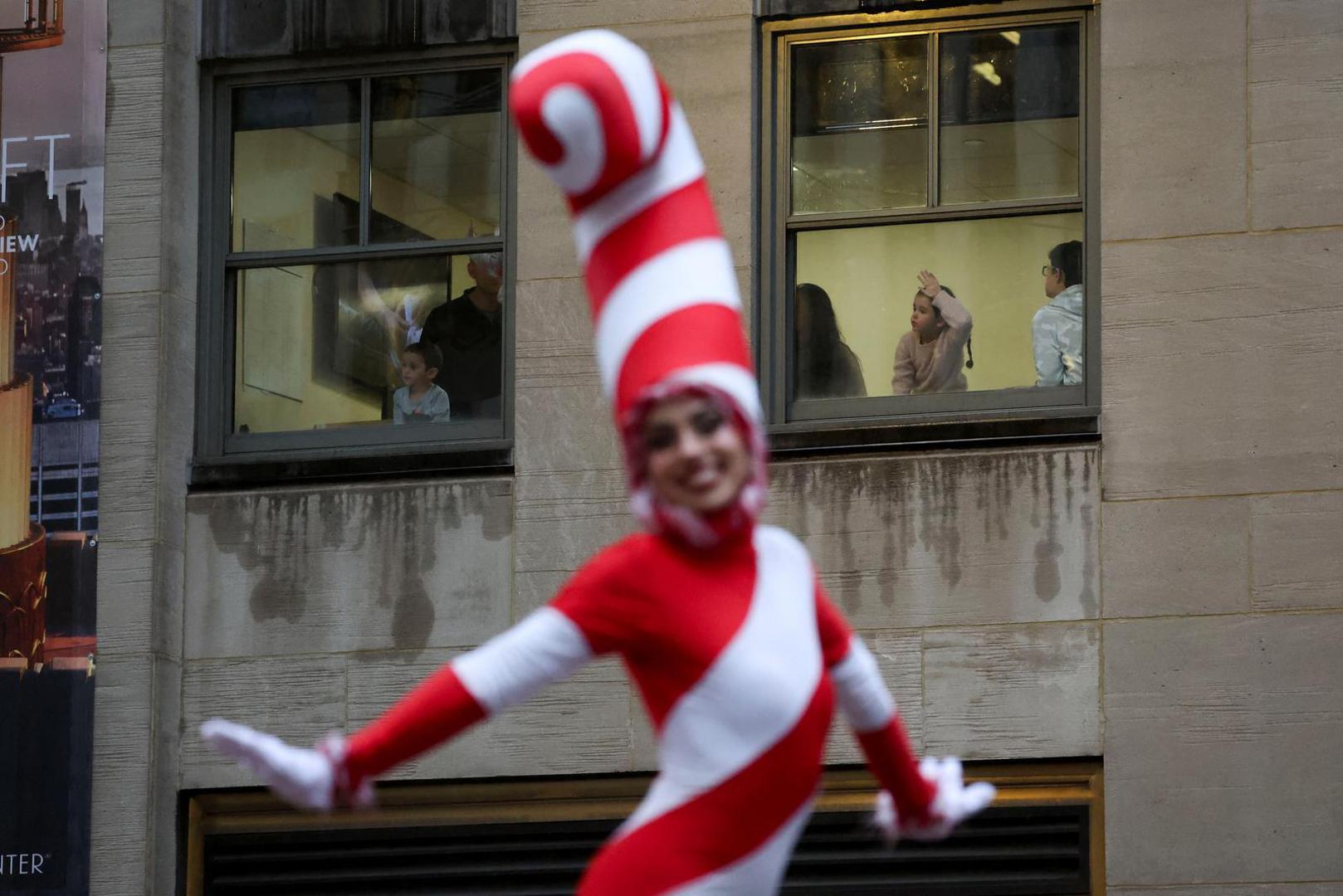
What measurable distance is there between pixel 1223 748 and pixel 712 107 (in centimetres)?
365

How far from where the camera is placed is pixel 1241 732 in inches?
378

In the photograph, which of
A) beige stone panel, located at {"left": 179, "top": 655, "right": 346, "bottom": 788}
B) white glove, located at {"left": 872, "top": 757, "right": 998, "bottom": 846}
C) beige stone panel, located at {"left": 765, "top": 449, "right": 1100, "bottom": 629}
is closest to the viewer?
white glove, located at {"left": 872, "top": 757, "right": 998, "bottom": 846}

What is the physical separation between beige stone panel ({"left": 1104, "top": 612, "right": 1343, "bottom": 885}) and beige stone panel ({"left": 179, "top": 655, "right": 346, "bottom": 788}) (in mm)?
3540

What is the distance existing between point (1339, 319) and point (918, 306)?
1924 mm

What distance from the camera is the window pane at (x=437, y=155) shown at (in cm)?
1139

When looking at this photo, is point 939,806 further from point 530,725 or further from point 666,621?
point 530,725

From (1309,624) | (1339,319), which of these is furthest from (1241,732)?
(1339,319)

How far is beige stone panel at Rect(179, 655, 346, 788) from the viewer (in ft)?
35.1

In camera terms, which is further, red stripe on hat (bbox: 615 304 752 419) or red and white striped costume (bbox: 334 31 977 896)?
red stripe on hat (bbox: 615 304 752 419)

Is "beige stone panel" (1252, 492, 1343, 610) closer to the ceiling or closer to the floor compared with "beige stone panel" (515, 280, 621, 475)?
closer to the floor

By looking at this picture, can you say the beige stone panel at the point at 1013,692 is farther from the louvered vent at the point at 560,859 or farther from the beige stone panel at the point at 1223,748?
the louvered vent at the point at 560,859

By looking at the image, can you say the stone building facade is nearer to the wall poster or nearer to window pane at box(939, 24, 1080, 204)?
the wall poster

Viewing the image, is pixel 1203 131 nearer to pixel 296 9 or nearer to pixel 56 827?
pixel 296 9

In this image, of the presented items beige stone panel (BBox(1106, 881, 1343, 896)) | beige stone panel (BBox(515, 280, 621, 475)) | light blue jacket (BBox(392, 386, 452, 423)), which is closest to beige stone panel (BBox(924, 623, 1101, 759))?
beige stone panel (BBox(1106, 881, 1343, 896))
